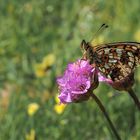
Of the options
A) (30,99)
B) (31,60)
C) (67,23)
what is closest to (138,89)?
(30,99)

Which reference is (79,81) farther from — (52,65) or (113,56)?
(52,65)

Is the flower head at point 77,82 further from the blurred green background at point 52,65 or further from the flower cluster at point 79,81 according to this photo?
the blurred green background at point 52,65

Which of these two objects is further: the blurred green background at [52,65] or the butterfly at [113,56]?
the blurred green background at [52,65]

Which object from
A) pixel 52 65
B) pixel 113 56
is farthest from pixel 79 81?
pixel 52 65

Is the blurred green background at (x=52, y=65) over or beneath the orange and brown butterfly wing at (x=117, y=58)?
beneath

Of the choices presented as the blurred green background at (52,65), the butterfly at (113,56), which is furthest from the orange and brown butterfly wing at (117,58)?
the blurred green background at (52,65)

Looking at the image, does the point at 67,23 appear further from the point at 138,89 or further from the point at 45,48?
the point at 138,89
